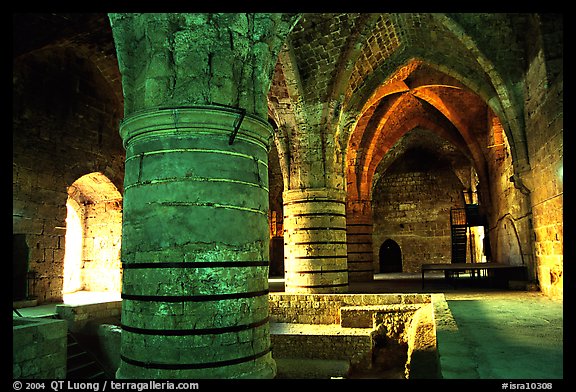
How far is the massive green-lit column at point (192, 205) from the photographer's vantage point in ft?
11.7

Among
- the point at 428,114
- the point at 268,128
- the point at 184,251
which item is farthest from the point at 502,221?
the point at 184,251

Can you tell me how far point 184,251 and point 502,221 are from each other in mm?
11996

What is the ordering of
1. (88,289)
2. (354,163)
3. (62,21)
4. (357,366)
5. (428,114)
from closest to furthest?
(357,366)
(62,21)
(88,289)
(354,163)
(428,114)

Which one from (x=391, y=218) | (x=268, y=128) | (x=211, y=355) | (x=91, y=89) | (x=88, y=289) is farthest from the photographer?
(x=391, y=218)

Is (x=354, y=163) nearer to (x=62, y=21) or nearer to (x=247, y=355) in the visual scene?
(x=62, y=21)

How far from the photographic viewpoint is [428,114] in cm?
1512

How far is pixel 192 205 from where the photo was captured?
3670mm

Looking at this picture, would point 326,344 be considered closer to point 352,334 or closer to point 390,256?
point 352,334

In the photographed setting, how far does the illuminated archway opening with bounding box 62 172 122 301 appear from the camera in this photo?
12172 mm

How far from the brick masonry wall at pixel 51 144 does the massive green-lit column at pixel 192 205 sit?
7.08 meters

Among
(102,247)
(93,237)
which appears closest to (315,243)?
(102,247)

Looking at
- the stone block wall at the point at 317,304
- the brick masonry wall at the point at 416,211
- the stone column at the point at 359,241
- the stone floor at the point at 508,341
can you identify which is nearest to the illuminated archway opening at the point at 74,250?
the stone block wall at the point at 317,304

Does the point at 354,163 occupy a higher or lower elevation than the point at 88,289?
higher

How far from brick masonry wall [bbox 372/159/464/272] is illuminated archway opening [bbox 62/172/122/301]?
12786mm
